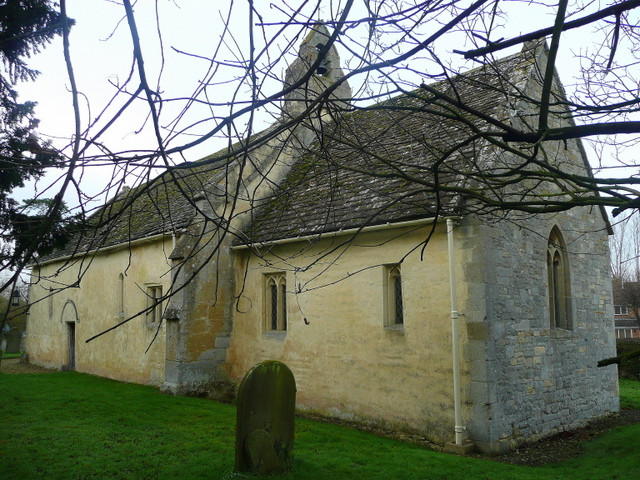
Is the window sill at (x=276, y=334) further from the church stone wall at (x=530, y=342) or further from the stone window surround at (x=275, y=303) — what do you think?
the church stone wall at (x=530, y=342)

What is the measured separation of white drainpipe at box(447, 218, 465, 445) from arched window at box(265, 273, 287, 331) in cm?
507

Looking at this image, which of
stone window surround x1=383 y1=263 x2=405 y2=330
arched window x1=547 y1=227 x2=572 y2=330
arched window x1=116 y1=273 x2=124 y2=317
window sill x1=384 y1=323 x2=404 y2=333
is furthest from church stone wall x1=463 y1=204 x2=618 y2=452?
arched window x1=116 y1=273 x2=124 y2=317

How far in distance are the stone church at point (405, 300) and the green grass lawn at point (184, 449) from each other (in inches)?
45.0

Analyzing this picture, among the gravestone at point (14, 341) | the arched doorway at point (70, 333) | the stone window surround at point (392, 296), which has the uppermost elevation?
the stone window surround at point (392, 296)

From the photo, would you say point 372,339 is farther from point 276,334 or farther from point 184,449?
point 184,449

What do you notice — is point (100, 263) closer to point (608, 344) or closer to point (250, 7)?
point (608, 344)

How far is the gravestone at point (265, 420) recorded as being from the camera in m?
7.54

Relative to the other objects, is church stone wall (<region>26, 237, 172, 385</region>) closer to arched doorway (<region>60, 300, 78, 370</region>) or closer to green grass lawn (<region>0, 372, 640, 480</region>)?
arched doorway (<region>60, 300, 78, 370</region>)

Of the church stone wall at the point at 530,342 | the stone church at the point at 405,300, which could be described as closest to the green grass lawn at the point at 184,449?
the church stone wall at the point at 530,342

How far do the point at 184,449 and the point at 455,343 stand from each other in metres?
5.04

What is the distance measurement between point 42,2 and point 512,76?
37.5ft

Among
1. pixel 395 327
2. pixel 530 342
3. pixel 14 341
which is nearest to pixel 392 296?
pixel 395 327

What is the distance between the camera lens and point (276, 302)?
571 inches

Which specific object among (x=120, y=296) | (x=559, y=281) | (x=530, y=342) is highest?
(x=559, y=281)
